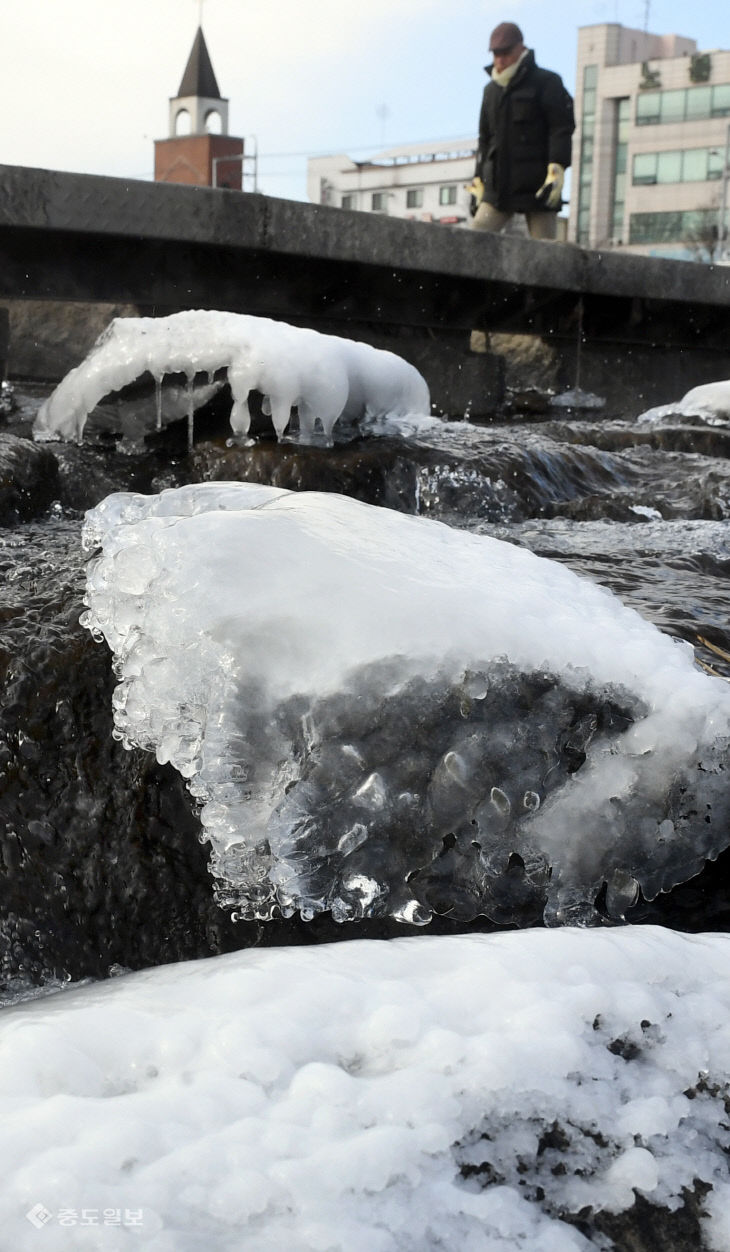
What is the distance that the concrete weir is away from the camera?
5492 millimetres

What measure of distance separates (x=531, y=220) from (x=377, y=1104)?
7838 mm

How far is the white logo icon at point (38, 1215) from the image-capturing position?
83 cm

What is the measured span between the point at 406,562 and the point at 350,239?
4.77 meters

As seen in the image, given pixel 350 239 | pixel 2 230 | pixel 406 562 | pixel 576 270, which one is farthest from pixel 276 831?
pixel 576 270

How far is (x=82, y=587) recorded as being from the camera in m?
2.05

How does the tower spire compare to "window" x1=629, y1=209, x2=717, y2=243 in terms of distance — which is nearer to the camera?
"window" x1=629, y1=209, x2=717, y2=243

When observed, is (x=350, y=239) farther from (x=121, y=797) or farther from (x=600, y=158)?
(x=600, y=158)

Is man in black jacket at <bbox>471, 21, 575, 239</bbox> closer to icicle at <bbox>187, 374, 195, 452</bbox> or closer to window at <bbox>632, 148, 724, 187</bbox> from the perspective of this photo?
icicle at <bbox>187, 374, 195, 452</bbox>

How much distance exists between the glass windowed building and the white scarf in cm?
4833

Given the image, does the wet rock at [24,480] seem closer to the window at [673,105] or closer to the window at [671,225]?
the window at [671,225]

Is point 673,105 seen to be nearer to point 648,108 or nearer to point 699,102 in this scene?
point 699,102

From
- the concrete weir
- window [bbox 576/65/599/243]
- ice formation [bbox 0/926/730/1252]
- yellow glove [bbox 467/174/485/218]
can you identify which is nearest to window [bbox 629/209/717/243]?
window [bbox 576/65/599/243]

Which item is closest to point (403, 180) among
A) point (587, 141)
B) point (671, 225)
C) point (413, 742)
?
point (587, 141)

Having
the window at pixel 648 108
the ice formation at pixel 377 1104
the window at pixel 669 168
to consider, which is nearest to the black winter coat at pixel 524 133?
the ice formation at pixel 377 1104
